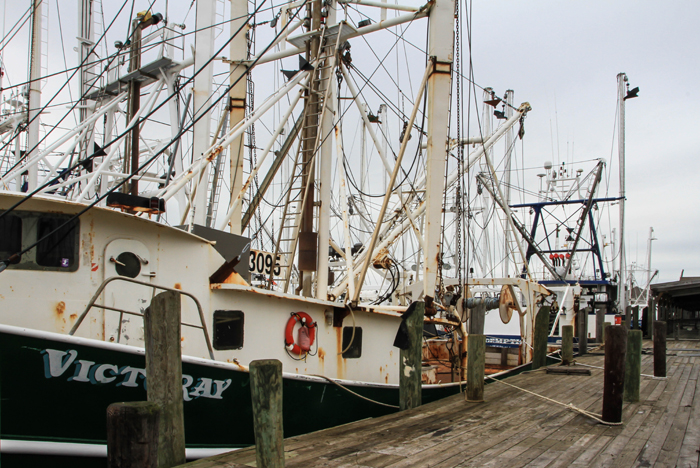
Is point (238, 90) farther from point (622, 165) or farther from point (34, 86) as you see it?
point (622, 165)

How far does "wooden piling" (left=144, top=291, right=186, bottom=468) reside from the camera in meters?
5.30

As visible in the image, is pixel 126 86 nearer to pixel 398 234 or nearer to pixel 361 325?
pixel 398 234

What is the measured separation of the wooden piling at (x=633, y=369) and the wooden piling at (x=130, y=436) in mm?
7856

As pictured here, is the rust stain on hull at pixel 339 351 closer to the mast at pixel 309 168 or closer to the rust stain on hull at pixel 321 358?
the rust stain on hull at pixel 321 358

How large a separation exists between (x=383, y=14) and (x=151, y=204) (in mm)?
7335

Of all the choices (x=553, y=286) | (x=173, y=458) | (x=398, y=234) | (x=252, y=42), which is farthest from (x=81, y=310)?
(x=553, y=286)

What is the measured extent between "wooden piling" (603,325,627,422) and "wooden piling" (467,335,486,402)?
6.86ft

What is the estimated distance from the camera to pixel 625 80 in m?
31.4

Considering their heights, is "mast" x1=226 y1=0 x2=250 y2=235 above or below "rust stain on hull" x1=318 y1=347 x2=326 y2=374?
above

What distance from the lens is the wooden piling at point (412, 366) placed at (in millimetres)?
8906

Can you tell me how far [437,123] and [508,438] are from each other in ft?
21.4

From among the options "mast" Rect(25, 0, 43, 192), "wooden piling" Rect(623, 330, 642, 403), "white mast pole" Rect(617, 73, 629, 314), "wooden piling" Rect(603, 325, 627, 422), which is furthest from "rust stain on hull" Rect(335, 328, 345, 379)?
"white mast pole" Rect(617, 73, 629, 314)

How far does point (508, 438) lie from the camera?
6.77 meters

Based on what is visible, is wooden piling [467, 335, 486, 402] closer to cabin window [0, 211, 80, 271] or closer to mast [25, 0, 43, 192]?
cabin window [0, 211, 80, 271]
